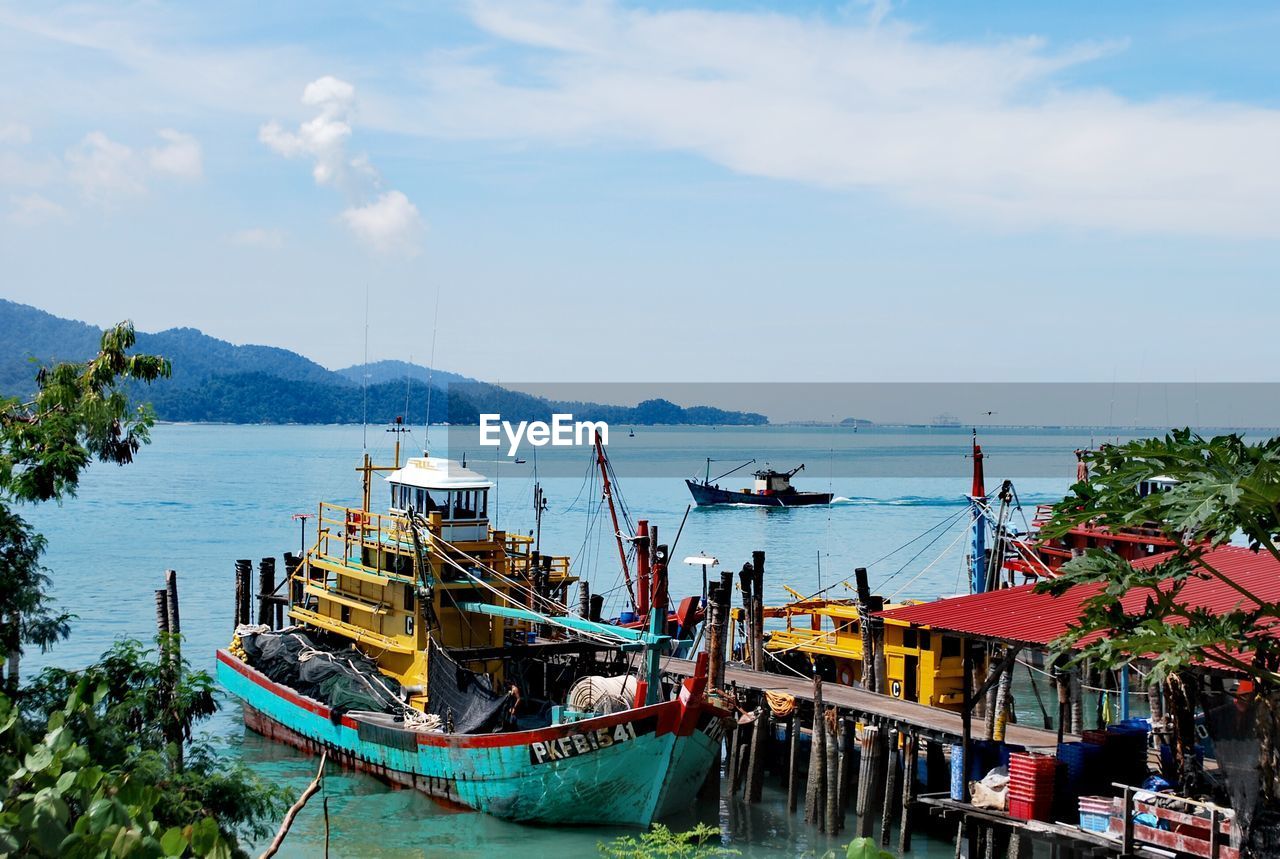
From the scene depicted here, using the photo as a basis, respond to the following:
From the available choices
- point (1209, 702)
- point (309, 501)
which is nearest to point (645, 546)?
point (1209, 702)

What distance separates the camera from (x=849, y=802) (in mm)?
28734

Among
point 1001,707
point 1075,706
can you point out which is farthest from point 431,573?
point 1075,706

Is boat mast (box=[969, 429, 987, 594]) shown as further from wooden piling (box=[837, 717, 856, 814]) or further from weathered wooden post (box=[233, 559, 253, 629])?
weathered wooden post (box=[233, 559, 253, 629])

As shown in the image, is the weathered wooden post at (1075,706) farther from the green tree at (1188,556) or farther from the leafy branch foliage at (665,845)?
the green tree at (1188,556)

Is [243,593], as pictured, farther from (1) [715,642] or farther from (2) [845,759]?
(2) [845,759]

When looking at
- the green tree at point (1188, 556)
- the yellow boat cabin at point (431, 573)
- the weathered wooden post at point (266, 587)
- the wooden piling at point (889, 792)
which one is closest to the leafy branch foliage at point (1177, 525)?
the green tree at point (1188, 556)

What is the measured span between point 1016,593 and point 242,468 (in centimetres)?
17402

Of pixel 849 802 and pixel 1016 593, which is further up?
pixel 1016 593

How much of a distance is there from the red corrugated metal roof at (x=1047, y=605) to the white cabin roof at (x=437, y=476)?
12512 mm

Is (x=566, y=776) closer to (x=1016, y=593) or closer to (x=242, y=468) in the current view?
Result: (x=1016, y=593)

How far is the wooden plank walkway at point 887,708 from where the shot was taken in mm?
25188

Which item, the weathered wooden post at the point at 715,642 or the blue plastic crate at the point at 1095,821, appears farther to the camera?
the weathered wooden post at the point at 715,642

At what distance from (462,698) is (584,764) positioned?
3624 millimetres

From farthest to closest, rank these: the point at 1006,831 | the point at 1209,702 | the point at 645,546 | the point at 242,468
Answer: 1. the point at 242,468
2. the point at 645,546
3. the point at 1006,831
4. the point at 1209,702
